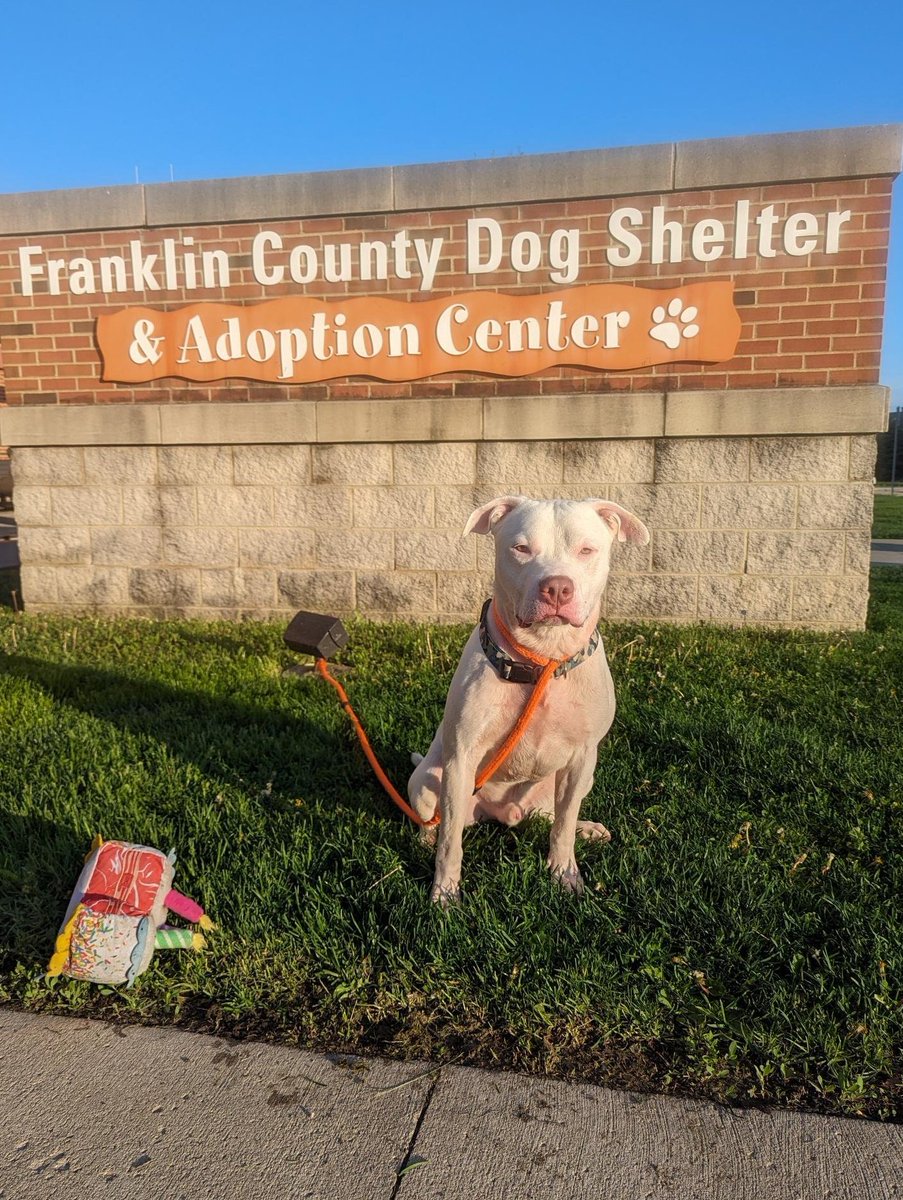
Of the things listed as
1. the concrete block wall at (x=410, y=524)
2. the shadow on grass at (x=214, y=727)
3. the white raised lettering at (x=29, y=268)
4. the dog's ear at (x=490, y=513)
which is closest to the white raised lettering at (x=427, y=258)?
the concrete block wall at (x=410, y=524)

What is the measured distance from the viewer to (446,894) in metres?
2.57

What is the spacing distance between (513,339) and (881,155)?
2762 millimetres

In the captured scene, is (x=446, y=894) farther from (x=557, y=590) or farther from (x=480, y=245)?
(x=480, y=245)

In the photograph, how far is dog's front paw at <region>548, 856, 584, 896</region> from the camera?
104 inches

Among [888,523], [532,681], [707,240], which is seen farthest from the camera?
[888,523]

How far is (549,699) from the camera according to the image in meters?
2.60

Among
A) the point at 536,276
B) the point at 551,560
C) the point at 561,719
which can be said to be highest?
the point at 536,276

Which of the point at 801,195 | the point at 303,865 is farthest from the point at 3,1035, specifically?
the point at 801,195

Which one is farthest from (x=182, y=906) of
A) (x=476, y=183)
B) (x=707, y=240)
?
(x=707, y=240)

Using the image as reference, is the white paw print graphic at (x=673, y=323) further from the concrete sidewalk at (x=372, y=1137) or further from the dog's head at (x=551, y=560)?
the concrete sidewalk at (x=372, y=1137)

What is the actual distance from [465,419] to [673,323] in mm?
1677

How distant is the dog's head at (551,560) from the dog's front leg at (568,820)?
0.56m

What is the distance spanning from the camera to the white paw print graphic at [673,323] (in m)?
5.73

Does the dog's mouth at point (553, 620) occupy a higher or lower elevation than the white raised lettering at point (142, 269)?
lower
